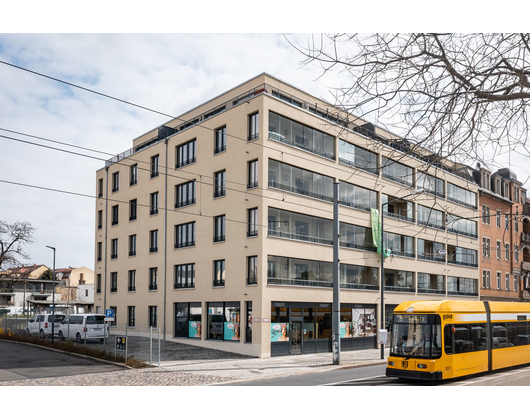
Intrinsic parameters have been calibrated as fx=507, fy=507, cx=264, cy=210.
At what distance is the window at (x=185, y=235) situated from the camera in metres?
37.8

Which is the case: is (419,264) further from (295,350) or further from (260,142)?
(260,142)

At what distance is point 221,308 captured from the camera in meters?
33.9

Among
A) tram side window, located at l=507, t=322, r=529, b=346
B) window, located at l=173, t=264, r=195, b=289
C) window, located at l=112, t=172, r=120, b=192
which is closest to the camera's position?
tram side window, located at l=507, t=322, r=529, b=346

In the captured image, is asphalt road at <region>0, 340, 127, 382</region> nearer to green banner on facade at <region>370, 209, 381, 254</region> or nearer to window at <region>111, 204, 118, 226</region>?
window at <region>111, 204, 118, 226</region>

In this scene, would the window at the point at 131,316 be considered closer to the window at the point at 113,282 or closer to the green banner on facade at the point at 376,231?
the window at the point at 113,282

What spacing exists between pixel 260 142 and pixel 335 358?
549 inches

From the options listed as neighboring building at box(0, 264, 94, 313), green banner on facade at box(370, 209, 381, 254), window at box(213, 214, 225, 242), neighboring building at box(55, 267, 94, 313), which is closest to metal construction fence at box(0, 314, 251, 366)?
window at box(213, 214, 225, 242)

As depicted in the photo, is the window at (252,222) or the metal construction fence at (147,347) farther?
the window at (252,222)

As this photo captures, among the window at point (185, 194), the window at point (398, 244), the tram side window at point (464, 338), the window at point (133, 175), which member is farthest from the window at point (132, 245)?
the tram side window at point (464, 338)

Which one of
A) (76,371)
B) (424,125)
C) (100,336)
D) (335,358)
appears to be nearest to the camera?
(424,125)

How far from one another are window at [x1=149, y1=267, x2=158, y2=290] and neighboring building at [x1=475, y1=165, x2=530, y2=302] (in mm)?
34059

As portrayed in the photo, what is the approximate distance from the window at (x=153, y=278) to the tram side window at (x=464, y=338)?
2771 cm

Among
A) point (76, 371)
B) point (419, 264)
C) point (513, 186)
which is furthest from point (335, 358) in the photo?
point (513, 186)

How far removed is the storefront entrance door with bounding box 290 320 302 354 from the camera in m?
32.0
